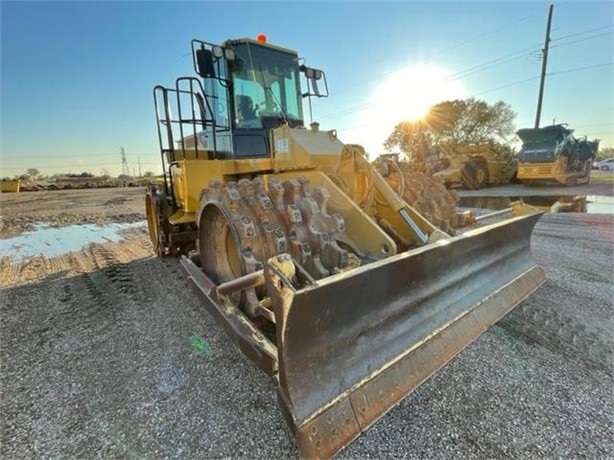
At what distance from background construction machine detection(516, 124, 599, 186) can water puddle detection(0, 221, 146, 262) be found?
1722 centimetres

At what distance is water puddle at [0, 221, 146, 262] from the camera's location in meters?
6.08

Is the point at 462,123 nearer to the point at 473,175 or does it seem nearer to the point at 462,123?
the point at 462,123

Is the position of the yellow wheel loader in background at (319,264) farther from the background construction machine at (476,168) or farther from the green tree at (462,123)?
the green tree at (462,123)

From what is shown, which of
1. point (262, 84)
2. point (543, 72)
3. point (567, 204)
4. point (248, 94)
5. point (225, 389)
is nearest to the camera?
point (225, 389)

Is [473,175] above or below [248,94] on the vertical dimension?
below

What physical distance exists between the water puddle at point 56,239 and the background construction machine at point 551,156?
1722cm

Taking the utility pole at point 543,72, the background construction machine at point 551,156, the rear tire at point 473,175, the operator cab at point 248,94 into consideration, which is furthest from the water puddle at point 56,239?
the utility pole at point 543,72

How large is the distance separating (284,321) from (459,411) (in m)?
1.18

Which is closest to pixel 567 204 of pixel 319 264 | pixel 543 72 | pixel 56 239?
pixel 319 264

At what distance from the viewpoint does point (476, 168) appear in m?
17.1

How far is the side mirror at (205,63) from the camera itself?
10.7 ft

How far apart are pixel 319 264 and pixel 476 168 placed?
57.8ft

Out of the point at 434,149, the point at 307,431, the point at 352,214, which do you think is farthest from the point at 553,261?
the point at 434,149

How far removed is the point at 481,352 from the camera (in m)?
2.36
